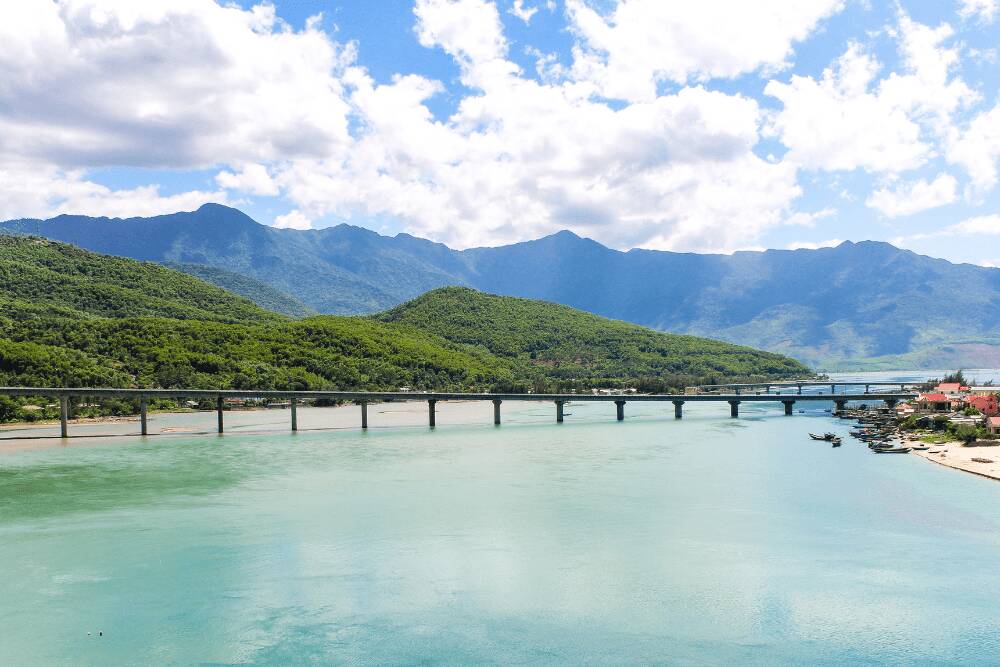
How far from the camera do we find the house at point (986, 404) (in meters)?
68.9

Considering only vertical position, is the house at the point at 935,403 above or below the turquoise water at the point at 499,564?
above

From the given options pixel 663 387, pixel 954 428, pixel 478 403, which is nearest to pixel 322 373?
pixel 478 403

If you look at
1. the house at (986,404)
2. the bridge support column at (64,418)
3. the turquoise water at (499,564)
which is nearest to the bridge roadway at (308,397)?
the bridge support column at (64,418)

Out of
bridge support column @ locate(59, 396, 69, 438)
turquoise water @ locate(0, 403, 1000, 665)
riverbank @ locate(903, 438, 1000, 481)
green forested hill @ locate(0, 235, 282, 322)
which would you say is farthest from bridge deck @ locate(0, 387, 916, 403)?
green forested hill @ locate(0, 235, 282, 322)

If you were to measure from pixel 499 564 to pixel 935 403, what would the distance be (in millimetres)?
70955

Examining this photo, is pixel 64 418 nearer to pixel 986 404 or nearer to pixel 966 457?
pixel 966 457

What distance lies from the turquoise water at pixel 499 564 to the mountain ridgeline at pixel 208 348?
5679cm

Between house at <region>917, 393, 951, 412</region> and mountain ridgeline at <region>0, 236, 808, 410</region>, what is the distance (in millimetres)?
70585

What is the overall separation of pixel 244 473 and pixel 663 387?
367 feet

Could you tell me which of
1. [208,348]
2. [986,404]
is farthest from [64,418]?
[986,404]

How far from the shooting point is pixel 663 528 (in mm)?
33844

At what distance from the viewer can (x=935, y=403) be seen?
80.5 m

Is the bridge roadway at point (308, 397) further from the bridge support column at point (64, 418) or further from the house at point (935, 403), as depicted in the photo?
the house at point (935, 403)

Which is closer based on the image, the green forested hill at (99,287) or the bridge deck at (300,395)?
the bridge deck at (300,395)
